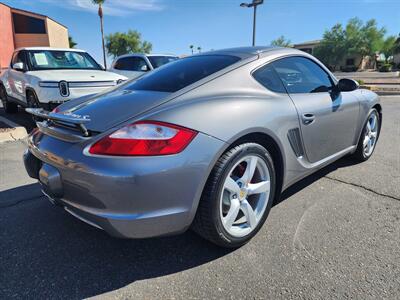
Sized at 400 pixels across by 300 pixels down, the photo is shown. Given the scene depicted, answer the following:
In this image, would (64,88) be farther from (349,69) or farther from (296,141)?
(349,69)

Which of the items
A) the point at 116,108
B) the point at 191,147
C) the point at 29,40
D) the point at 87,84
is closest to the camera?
the point at 191,147

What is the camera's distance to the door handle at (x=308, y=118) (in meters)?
2.69

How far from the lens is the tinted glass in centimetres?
3725

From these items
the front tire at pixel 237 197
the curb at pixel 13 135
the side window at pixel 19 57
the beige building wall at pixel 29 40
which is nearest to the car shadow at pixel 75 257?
the front tire at pixel 237 197

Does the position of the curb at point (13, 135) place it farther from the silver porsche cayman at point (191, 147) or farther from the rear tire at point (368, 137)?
the rear tire at point (368, 137)

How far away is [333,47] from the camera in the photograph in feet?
224

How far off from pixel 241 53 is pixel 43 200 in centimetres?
240

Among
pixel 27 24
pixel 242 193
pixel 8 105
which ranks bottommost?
pixel 8 105

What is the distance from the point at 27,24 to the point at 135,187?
145 ft

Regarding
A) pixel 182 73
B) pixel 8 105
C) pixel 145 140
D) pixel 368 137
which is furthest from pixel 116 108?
pixel 8 105

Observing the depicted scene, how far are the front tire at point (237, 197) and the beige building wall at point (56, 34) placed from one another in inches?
1728

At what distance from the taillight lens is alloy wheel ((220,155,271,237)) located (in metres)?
0.46

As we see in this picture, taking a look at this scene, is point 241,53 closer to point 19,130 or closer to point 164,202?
point 164,202

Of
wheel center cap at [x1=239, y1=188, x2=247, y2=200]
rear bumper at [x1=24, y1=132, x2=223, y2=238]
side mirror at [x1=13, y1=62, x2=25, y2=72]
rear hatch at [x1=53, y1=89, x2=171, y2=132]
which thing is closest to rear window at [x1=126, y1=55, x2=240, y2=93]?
rear hatch at [x1=53, y1=89, x2=171, y2=132]
